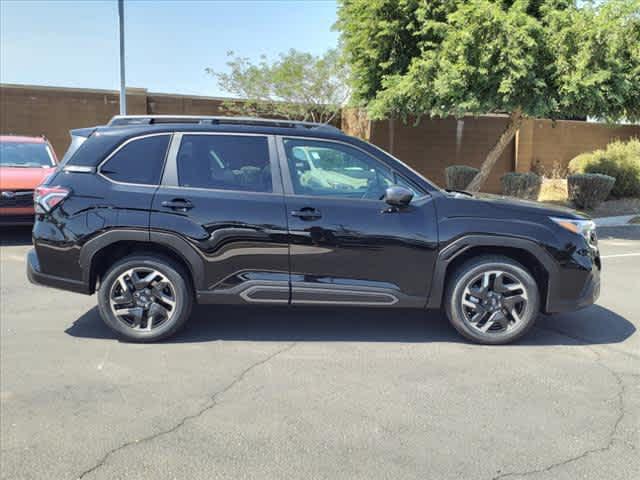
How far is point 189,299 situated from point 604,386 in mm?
3279

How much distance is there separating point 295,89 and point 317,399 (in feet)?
52.5

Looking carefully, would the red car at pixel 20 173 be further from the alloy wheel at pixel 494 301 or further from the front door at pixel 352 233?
the alloy wheel at pixel 494 301

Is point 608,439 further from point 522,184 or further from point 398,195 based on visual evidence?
point 522,184

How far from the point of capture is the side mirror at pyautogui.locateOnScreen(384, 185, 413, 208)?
439 centimetres

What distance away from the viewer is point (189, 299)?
4648 mm

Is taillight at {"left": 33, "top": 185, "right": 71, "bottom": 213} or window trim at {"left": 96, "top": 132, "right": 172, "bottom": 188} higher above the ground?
window trim at {"left": 96, "top": 132, "right": 172, "bottom": 188}

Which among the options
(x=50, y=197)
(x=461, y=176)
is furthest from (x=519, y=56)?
(x=50, y=197)

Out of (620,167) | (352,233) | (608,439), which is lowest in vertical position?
(608,439)

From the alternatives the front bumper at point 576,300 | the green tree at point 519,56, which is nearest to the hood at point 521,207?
the front bumper at point 576,300

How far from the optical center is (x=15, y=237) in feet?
32.1

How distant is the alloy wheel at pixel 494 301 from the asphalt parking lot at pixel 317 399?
0.25m

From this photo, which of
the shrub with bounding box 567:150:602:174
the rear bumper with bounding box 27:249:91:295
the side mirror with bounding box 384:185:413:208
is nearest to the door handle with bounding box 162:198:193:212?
the rear bumper with bounding box 27:249:91:295

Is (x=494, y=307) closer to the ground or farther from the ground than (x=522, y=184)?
closer to the ground

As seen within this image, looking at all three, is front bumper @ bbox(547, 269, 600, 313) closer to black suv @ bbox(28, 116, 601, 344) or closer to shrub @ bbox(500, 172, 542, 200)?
black suv @ bbox(28, 116, 601, 344)
